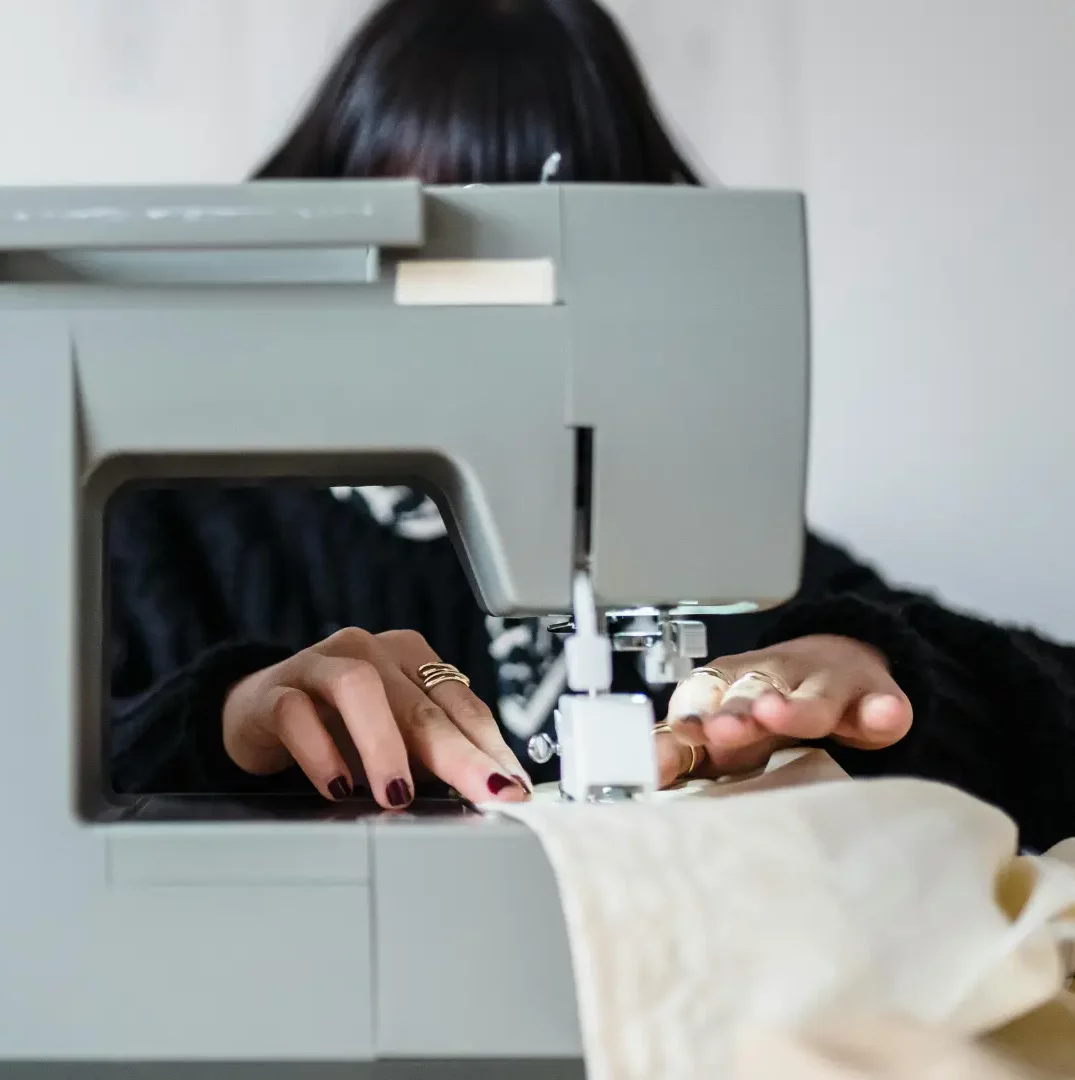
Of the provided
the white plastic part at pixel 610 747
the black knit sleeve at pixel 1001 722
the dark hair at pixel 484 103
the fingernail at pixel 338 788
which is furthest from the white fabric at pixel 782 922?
the dark hair at pixel 484 103

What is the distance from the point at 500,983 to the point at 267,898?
9 centimetres

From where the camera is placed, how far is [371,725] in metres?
0.52

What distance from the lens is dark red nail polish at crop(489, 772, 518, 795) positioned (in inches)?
18.9

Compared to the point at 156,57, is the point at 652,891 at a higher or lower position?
lower

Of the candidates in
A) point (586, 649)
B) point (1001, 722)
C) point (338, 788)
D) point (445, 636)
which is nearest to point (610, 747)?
point (586, 649)

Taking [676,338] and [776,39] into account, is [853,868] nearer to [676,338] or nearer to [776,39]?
[676,338]

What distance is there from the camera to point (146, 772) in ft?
2.48

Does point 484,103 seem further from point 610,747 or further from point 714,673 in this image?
point 610,747

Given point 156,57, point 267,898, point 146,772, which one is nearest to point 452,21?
point 156,57

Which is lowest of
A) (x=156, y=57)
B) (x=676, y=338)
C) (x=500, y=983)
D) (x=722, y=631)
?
(x=722, y=631)

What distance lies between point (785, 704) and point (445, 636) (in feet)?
2.35

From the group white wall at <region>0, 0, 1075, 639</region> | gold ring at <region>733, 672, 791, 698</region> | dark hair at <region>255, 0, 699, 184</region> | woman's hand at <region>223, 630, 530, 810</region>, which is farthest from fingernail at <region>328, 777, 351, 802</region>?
white wall at <region>0, 0, 1075, 639</region>

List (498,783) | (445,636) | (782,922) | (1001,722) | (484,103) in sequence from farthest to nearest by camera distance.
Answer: (445,636) → (484,103) → (1001,722) → (498,783) → (782,922)

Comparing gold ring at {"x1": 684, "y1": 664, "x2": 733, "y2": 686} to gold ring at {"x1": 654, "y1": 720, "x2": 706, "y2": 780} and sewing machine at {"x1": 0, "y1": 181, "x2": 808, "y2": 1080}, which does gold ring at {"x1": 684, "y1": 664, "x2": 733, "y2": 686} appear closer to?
gold ring at {"x1": 654, "y1": 720, "x2": 706, "y2": 780}
